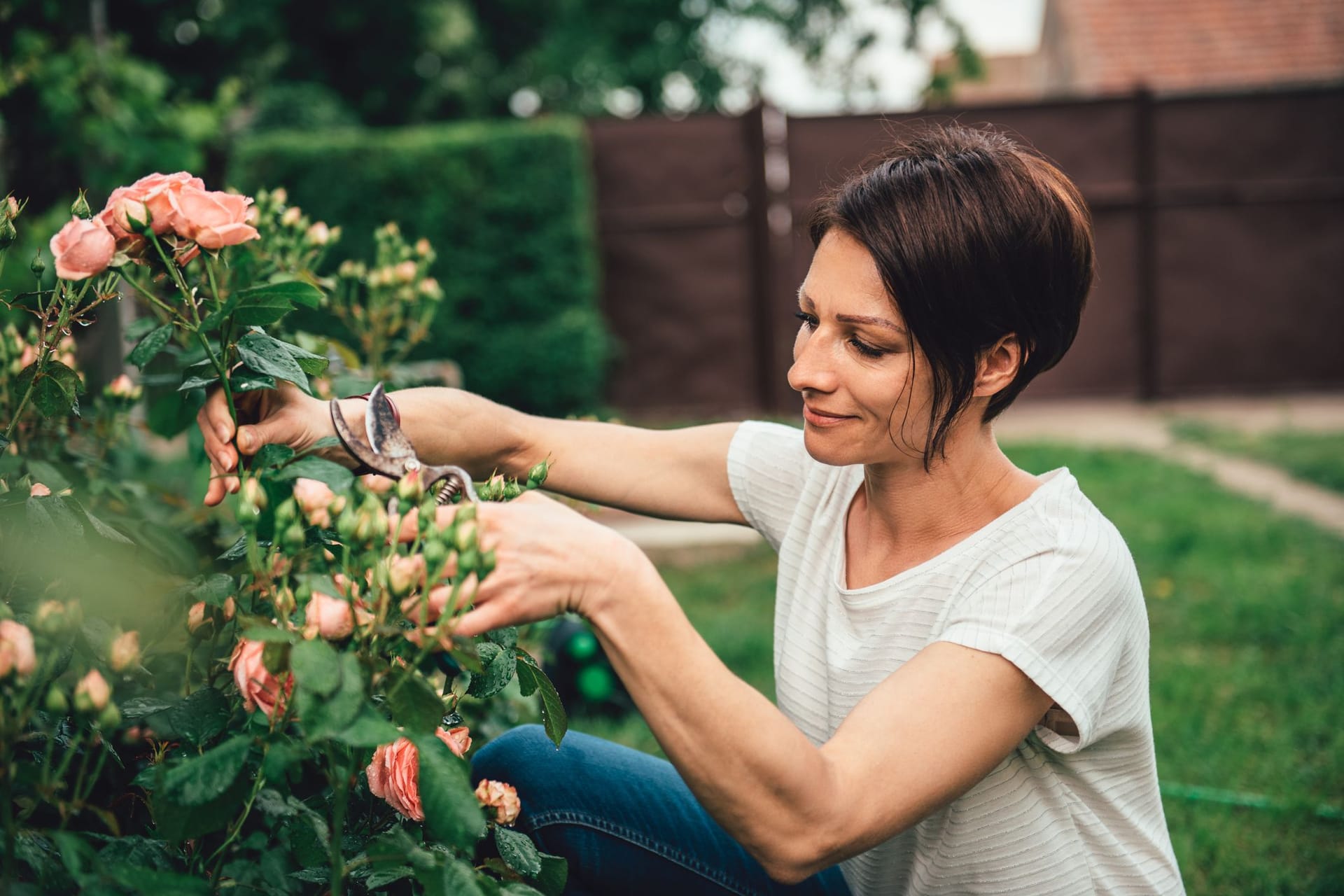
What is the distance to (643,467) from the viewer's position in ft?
6.50

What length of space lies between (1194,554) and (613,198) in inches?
197

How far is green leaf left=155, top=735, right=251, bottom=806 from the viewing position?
3.21ft

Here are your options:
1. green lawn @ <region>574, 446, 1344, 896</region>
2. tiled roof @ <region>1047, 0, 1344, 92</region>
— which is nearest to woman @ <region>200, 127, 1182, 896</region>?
green lawn @ <region>574, 446, 1344, 896</region>

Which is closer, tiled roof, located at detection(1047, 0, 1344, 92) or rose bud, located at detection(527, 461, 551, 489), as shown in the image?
rose bud, located at detection(527, 461, 551, 489)

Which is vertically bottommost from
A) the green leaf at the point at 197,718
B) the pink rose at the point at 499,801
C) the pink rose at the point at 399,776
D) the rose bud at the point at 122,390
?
the pink rose at the point at 499,801

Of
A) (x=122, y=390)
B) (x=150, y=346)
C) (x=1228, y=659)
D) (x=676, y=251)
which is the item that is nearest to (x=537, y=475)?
(x=150, y=346)

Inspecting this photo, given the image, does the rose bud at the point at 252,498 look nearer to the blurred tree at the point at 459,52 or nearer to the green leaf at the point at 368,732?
the green leaf at the point at 368,732

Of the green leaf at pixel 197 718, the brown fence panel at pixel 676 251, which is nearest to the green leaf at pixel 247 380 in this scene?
the green leaf at pixel 197 718

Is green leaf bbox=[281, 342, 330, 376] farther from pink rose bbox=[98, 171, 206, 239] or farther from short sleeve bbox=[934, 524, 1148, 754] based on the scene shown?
short sleeve bbox=[934, 524, 1148, 754]

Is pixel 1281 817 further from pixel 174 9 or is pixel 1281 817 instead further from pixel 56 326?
pixel 174 9

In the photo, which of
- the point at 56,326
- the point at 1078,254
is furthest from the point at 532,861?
the point at 1078,254

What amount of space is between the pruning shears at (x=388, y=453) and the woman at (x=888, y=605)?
84mm

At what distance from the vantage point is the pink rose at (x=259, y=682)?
103 centimetres

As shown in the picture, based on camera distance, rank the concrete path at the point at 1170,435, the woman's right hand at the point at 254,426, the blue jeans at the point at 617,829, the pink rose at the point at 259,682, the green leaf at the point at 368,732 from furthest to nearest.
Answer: the concrete path at the point at 1170,435 < the blue jeans at the point at 617,829 < the woman's right hand at the point at 254,426 < the pink rose at the point at 259,682 < the green leaf at the point at 368,732
